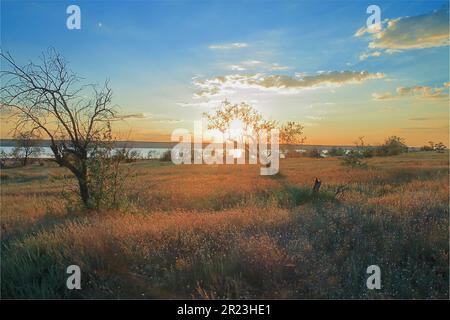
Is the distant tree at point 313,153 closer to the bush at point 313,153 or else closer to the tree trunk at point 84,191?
the bush at point 313,153

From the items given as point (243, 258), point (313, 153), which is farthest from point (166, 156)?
point (243, 258)

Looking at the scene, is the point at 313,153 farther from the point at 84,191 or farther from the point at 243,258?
the point at 243,258

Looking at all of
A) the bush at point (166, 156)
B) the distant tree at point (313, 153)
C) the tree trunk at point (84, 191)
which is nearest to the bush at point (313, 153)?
the distant tree at point (313, 153)

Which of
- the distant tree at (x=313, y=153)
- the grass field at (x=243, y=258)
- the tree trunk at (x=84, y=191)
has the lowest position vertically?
the grass field at (x=243, y=258)

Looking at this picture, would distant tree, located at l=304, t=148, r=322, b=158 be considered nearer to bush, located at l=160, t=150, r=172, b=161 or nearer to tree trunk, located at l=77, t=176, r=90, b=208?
bush, located at l=160, t=150, r=172, b=161

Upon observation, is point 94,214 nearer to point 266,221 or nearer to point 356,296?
point 266,221

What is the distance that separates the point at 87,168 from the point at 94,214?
70.0 inches

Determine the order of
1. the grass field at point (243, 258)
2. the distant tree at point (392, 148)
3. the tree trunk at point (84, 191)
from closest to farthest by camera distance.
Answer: the grass field at point (243, 258) < the tree trunk at point (84, 191) < the distant tree at point (392, 148)

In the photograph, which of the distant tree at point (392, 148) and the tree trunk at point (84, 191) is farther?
the distant tree at point (392, 148)

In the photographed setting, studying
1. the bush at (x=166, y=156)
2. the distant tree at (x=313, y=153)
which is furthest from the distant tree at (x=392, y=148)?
the bush at (x=166, y=156)

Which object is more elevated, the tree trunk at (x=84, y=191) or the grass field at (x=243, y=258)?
the tree trunk at (x=84, y=191)

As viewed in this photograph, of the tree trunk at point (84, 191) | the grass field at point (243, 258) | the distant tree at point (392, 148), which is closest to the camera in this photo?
the grass field at point (243, 258)

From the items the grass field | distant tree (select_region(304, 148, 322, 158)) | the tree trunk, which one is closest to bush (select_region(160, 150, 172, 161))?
distant tree (select_region(304, 148, 322, 158))
